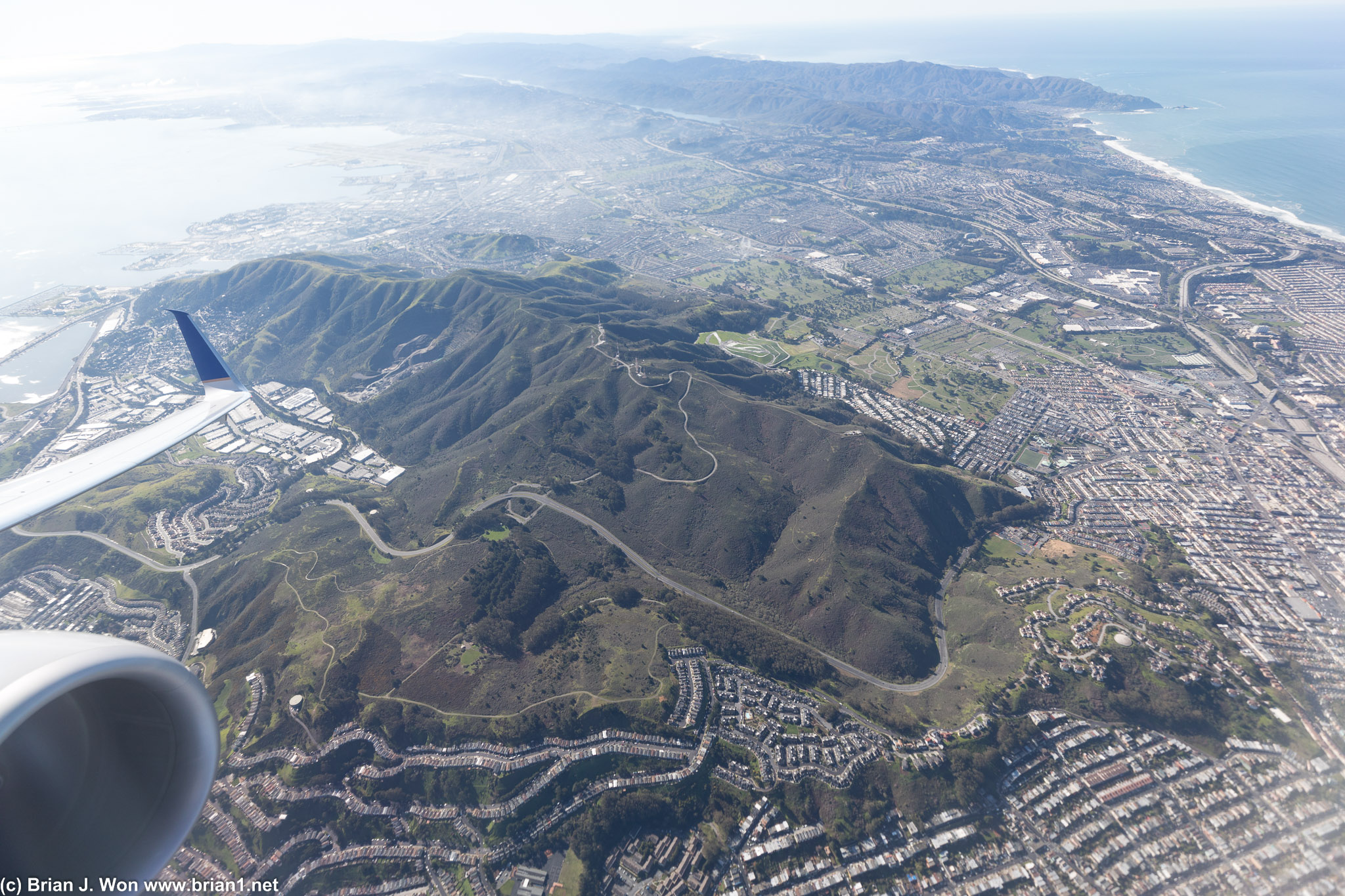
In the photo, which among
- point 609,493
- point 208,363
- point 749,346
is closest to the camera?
point 208,363

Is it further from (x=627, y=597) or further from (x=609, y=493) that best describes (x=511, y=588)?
(x=609, y=493)

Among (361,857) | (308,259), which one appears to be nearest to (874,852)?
(361,857)

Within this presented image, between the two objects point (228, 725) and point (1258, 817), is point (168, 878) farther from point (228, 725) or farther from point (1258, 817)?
point (1258, 817)

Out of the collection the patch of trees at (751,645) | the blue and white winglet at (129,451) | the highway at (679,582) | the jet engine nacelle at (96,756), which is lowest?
the highway at (679,582)

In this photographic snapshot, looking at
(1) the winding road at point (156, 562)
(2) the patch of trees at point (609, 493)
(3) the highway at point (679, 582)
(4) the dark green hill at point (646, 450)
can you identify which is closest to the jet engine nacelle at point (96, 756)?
(3) the highway at point (679, 582)

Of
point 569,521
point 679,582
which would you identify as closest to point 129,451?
point 569,521

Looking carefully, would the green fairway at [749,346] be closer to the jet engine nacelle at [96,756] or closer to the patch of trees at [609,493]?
the patch of trees at [609,493]

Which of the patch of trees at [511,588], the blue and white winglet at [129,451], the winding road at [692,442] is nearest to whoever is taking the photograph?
the blue and white winglet at [129,451]
